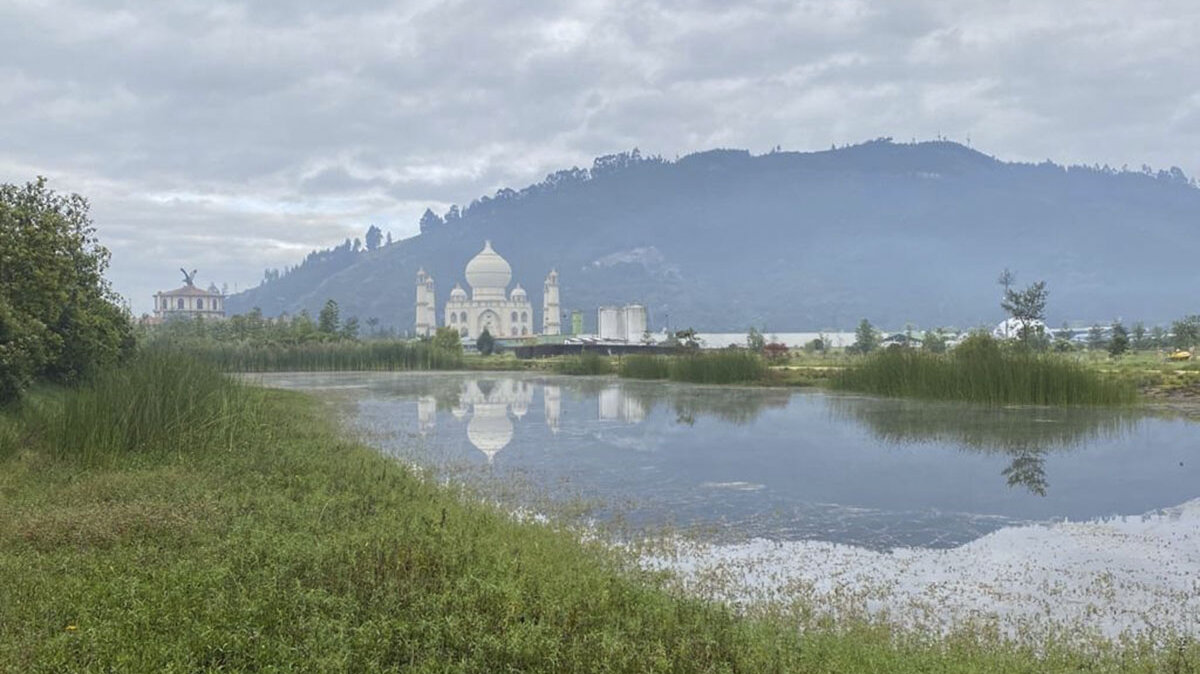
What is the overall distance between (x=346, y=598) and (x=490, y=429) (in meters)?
12.0

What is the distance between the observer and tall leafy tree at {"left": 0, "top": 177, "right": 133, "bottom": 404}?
10789 mm

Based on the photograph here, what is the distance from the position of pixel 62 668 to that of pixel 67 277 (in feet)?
32.7

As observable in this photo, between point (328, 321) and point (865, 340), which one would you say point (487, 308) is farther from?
point (865, 340)

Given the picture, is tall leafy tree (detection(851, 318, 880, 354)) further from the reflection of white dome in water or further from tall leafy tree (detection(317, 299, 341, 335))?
tall leafy tree (detection(317, 299, 341, 335))

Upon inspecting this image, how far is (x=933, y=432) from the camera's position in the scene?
15.2 metres

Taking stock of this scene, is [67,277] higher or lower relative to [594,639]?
higher

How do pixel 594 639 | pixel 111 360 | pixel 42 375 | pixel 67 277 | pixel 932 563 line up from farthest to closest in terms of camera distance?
pixel 111 360, pixel 42 375, pixel 67 277, pixel 932 563, pixel 594 639

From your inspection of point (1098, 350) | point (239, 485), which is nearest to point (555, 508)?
point (239, 485)

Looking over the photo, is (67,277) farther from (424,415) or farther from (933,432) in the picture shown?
(933,432)

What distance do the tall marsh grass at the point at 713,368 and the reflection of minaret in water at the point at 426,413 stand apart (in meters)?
10.5

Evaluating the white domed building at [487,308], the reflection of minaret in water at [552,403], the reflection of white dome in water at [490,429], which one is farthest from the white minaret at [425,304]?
the reflection of white dome in water at [490,429]

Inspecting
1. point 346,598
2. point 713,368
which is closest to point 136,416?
point 346,598

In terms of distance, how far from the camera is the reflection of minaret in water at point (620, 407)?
1884cm

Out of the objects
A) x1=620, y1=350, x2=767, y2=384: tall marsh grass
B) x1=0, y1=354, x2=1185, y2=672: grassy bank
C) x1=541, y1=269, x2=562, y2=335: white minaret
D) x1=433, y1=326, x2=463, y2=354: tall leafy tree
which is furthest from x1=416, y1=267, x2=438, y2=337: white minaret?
x1=0, y1=354, x2=1185, y2=672: grassy bank
